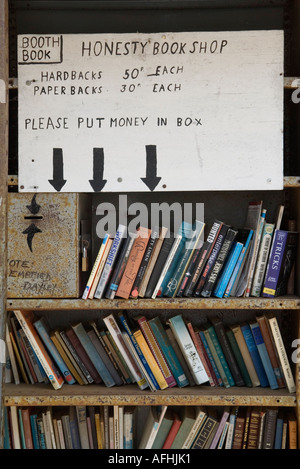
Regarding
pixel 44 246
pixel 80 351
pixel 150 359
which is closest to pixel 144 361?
pixel 150 359

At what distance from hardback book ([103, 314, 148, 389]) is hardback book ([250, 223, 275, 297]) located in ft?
1.71

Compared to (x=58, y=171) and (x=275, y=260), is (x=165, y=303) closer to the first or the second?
(x=275, y=260)

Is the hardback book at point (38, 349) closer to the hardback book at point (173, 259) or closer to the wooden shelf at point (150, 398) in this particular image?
the wooden shelf at point (150, 398)

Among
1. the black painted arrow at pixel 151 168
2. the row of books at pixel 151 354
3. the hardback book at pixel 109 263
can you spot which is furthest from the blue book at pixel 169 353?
the black painted arrow at pixel 151 168

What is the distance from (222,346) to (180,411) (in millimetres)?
386

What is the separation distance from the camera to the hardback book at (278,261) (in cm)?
193

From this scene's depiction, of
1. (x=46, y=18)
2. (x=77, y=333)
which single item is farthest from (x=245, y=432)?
(x=46, y=18)

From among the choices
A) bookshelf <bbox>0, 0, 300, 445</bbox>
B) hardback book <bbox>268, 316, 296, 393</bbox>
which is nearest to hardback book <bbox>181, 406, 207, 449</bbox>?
bookshelf <bbox>0, 0, 300, 445</bbox>

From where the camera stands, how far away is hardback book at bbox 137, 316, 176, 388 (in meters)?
1.95

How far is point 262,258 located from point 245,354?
1.25 feet

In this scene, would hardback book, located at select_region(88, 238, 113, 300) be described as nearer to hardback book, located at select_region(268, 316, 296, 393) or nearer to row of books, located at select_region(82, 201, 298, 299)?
row of books, located at select_region(82, 201, 298, 299)

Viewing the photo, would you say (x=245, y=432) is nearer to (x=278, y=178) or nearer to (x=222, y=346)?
(x=222, y=346)

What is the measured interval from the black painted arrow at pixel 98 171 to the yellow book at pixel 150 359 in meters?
0.57

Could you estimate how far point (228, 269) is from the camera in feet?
6.31
